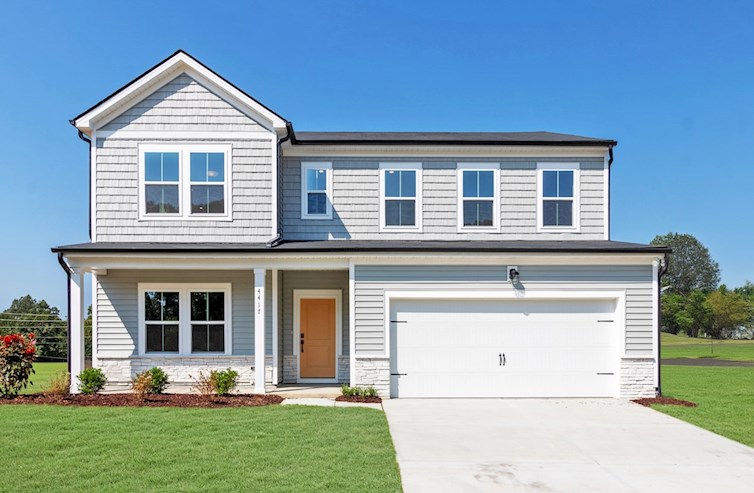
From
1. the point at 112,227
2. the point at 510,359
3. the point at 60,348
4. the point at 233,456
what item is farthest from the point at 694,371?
the point at 60,348

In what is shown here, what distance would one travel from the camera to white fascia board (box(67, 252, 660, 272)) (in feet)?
36.4

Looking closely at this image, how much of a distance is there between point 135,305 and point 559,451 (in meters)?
9.82

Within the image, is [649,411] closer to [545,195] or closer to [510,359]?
[510,359]

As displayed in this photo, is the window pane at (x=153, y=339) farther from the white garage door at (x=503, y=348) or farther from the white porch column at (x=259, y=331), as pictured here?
the white garage door at (x=503, y=348)

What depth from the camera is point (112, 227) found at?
1185cm

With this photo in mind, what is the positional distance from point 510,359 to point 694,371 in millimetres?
11021

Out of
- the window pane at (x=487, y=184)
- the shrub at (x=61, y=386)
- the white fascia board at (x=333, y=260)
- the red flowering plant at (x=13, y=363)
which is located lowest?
the shrub at (x=61, y=386)

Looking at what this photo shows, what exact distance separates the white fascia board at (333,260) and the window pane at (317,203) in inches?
86.2

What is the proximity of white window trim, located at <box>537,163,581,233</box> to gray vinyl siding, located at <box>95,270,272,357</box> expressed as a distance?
6.91m

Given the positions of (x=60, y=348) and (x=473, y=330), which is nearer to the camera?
(x=473, y=330)

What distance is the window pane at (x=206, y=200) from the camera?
11984mm

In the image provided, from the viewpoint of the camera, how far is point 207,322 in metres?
12.4

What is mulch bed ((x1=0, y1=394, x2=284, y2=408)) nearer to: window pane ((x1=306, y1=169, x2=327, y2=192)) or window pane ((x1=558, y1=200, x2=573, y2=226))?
window pane ((x1=306, y1=169, x2=327, y2=192))

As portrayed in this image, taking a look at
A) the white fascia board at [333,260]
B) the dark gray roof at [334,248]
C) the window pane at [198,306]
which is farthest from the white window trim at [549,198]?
the window pane at [198,306]
